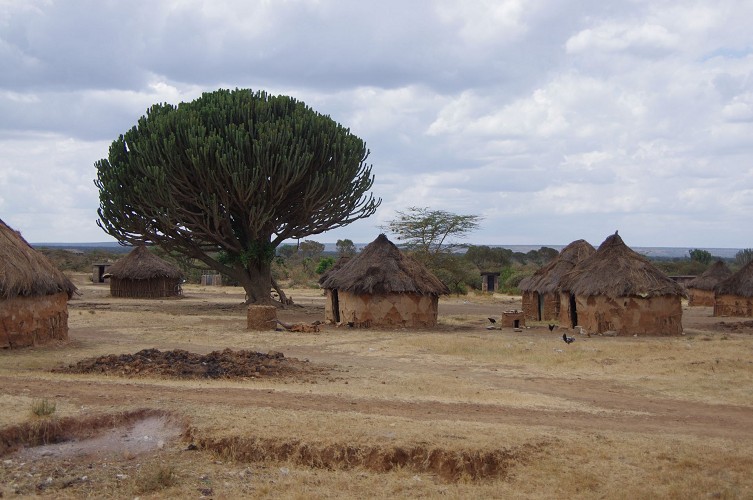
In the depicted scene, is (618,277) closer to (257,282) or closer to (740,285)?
(740,285)

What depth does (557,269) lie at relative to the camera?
3052 cm

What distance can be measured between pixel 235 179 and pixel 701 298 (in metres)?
26.0

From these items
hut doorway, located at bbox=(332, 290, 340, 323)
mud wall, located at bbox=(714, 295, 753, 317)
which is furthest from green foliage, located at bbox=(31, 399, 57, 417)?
mud wall, located at bbox=(714, 295, 753, 317)

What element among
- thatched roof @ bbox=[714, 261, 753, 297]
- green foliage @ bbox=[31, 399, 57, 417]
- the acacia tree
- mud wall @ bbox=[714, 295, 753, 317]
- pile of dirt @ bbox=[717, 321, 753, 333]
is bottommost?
pile of dirt @ bbox=[717, 321, 753, 333]

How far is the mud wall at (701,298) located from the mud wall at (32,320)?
32660mm

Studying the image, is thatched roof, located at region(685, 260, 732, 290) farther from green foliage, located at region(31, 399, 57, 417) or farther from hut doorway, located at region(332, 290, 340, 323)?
green foliage, located at region(31, 399, 57, 417)

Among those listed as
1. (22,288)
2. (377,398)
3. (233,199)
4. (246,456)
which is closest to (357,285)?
(233,199)

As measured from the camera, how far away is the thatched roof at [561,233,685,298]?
2353cm

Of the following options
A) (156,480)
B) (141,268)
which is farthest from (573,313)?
(141,268)

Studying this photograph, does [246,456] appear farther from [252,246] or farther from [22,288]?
[252,246]

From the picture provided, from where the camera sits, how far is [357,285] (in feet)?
84.0

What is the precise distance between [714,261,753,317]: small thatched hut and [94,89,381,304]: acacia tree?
51.3 ft

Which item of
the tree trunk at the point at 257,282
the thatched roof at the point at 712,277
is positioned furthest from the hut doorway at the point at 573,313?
the thatched roof at the point at 712,277

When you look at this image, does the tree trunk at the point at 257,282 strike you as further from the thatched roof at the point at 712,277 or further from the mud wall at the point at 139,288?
the thatched roof at the point at 712,277
